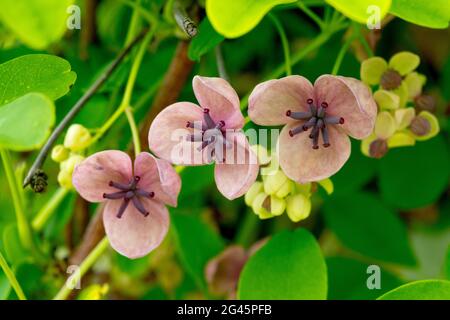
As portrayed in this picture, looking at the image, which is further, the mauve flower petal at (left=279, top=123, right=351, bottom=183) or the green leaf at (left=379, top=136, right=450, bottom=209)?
the green leaf at (left=379, top=136, right=450, bottom=209)

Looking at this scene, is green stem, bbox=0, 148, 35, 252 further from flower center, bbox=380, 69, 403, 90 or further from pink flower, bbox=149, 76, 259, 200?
flower center, bbox=380, 69, 403, 90

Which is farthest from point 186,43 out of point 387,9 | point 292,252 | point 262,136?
point 387,9

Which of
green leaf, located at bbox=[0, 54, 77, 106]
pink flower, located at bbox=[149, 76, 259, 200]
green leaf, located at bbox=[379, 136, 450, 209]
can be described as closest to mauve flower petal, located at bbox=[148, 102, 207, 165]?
pink flower, located at bbox=[149, 76, 259, 200]

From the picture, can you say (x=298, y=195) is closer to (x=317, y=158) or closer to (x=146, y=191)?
(x=317, y=158)

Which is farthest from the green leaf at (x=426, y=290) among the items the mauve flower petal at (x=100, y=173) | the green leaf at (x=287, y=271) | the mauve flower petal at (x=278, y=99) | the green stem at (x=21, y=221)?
the green stem at (x=21, y=221)

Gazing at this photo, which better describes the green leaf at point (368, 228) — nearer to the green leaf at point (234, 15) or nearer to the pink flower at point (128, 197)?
the pink flower at point (128, 197)

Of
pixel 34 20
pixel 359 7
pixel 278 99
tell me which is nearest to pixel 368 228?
pixel 278 99

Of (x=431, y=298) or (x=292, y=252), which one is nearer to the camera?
(x=431, y=298)
